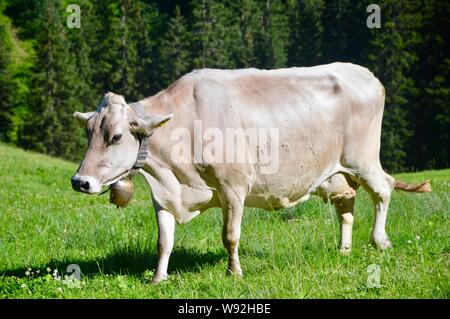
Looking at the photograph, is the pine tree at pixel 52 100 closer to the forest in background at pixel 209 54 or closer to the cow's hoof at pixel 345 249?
the forest in background at pixel 209 54

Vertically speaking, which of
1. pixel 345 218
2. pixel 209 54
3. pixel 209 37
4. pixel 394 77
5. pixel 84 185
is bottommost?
pixel 394 77

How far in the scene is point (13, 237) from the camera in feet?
28.6

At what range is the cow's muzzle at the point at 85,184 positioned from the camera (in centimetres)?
542

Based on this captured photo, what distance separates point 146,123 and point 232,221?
1260mm

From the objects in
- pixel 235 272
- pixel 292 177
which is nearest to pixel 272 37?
pixel 292 177

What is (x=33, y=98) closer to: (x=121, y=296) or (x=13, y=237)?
(x=13, y=237)

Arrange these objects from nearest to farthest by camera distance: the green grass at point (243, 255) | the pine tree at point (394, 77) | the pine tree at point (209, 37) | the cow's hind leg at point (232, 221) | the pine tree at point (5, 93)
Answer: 1. the green grass at point (243, 255)
2. the cow's hind leg at point (232, 221)
3. the pine tree at point (394, 77)
4. the pine tree at point (5, 93)
5. the pine tree at point (209, 37)

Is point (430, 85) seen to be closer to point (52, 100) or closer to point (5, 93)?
point (52, 100)

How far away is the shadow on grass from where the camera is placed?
6.61 metres

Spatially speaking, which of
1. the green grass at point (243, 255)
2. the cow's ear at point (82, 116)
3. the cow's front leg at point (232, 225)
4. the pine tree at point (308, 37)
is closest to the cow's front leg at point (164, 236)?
the green grass at point (243, 255)

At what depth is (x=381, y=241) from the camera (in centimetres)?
705

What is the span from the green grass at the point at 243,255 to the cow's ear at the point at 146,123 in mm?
1365

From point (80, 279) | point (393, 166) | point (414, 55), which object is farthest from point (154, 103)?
point (414, 55)

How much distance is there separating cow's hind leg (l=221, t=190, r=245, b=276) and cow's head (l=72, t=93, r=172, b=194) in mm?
975
